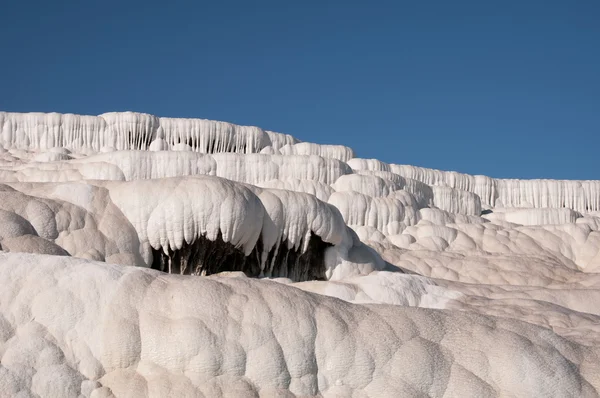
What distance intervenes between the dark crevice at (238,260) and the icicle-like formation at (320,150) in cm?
1519

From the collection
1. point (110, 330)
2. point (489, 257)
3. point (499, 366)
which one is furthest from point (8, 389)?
point (489, 257)

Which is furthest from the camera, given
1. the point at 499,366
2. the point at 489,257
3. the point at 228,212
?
the point at 489,257

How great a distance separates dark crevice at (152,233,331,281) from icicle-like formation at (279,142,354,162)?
15188 mm

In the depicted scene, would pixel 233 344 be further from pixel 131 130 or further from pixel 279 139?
pixel 279 139

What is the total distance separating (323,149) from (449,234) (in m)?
9.87

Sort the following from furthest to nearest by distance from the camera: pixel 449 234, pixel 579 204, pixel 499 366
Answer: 1. pixel 579 204
2. pixel 449 234
3. pixel 499 366

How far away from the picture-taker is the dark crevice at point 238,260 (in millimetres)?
11523

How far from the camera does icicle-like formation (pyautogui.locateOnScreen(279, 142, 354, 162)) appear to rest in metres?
28.7

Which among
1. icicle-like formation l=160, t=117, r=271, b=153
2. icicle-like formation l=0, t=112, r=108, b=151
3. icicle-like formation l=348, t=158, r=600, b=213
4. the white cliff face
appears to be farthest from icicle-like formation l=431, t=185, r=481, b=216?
icicle-like formation l=0, t=112, r=108, b=151

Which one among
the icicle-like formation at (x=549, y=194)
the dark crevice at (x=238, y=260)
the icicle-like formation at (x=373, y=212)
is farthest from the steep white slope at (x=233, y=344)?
the icicle-like formation at (x=549, y=194)

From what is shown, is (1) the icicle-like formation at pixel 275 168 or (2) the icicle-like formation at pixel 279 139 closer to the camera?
(1) the icicle-like formation at pixel 275 168

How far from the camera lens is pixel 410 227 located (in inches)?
807

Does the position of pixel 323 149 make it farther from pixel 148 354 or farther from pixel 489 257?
pixel 148 354

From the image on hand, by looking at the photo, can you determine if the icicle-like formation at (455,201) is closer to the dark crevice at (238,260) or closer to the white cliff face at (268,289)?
the white cliff face at (268,289)
